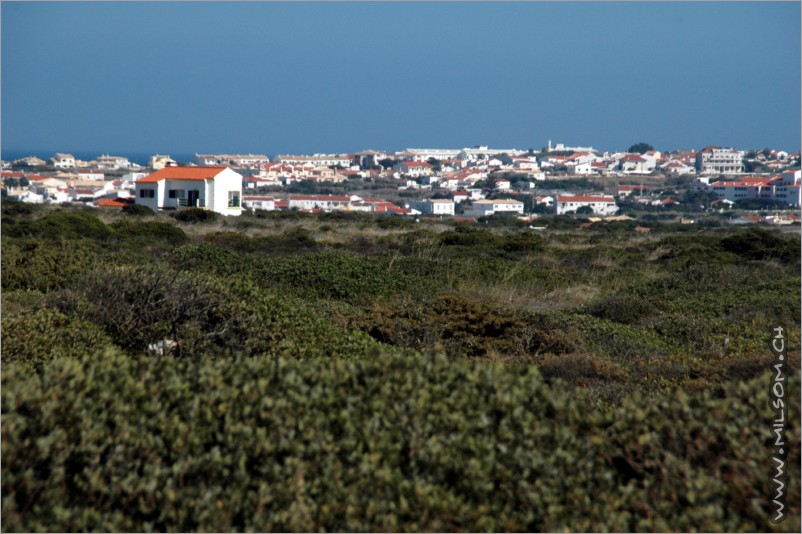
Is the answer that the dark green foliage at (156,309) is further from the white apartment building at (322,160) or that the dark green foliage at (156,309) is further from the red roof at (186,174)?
the white apartment building at (322,160)

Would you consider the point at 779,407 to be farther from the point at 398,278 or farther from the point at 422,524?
the point at 398,278

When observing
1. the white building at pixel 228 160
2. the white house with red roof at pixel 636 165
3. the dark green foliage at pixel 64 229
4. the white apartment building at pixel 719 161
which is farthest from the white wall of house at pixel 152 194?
the white apartment building at pixel 719 161

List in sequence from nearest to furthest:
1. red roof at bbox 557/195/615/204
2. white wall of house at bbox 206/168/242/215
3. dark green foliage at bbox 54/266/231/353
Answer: dark green foliage at bbox 54/266/231/353, white wall of house at bbox 206/168/242/215, red roof at bbox 557/195/615/204

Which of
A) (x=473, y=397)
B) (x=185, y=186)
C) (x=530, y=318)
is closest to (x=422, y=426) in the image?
(x=473, y=397)

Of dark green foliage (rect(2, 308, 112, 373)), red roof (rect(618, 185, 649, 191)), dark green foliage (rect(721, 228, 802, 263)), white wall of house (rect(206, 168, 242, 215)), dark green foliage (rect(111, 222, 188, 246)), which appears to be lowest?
dark green foliage (rect(2, 308, 112, 373))

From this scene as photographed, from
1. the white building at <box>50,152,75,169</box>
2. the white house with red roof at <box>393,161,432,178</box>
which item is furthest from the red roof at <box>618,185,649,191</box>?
the white building at <box>50,152,75,169</box>

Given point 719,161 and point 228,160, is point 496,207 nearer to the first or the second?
point 719,161

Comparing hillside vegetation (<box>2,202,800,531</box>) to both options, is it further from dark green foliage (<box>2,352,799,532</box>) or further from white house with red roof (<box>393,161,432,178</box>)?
white house with red roof (<box>393,161,432,178</box>)
